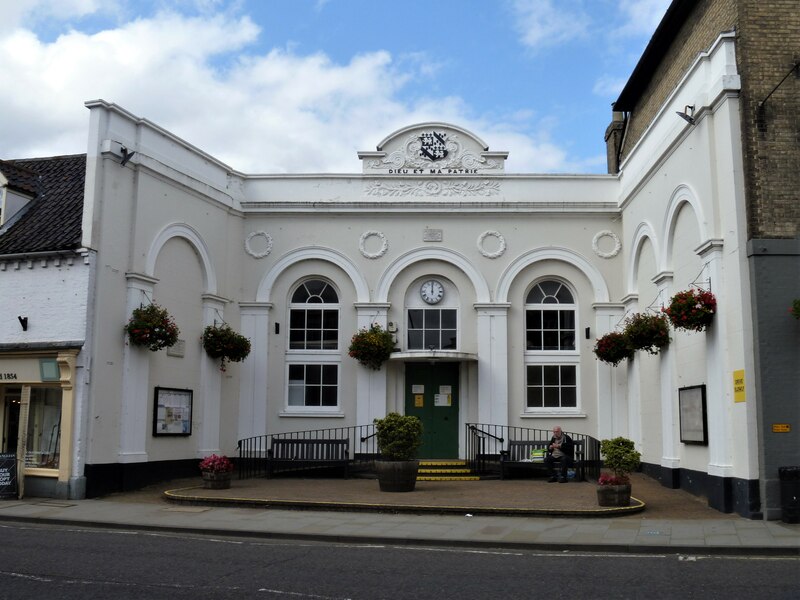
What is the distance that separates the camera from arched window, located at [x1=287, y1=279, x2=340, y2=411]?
22.0 m

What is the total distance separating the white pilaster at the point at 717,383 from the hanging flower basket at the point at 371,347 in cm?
842

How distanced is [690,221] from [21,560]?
1254 cm

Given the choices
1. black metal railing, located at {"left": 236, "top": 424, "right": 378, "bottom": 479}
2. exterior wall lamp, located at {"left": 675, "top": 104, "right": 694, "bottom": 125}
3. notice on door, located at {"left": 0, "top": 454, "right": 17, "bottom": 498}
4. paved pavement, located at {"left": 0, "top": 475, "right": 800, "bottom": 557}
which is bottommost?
paved pavement, located at {"left": 0, "top": 475, "right": 800, "bottom": 557}

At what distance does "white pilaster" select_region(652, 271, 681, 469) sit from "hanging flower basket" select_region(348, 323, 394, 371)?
6.62 metres

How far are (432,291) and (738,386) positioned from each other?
382 inches

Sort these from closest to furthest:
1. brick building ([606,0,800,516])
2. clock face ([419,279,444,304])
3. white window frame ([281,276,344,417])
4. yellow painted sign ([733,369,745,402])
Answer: brick building ([606,0,800,516]) < yellow painted sign ([733,369,745,402]) < white window frame ([281,276,344,417]) < clock face ([419,279,444,304])

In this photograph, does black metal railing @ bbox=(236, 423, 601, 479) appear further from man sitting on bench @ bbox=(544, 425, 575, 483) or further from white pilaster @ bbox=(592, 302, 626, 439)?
man sitting on bench @ bbox=(544, 425, 575, 483)

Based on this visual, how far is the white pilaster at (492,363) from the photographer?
21312 millimetres

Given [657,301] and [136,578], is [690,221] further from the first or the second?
[136,578]

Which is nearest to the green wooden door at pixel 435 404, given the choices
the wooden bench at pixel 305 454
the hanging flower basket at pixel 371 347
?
the hanging flower basket at pixel 371 347

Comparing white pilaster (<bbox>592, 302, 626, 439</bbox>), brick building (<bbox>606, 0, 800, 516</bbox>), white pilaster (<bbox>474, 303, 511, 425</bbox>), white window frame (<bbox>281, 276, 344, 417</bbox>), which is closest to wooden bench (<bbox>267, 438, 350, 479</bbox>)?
white window frame (<bbox>281, 276, 344, 417</bbox>)

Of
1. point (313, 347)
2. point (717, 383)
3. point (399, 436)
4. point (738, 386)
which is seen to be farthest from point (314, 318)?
point (738, 386)

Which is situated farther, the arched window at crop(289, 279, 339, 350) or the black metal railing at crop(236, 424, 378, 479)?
the arched window at crop(289, 279, 339, 350)

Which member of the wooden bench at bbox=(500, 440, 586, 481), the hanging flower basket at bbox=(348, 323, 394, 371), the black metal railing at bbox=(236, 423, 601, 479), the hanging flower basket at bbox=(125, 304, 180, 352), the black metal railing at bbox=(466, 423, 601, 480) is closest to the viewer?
the hanging flower basket at bbox=(125, 304, 180, 352)
